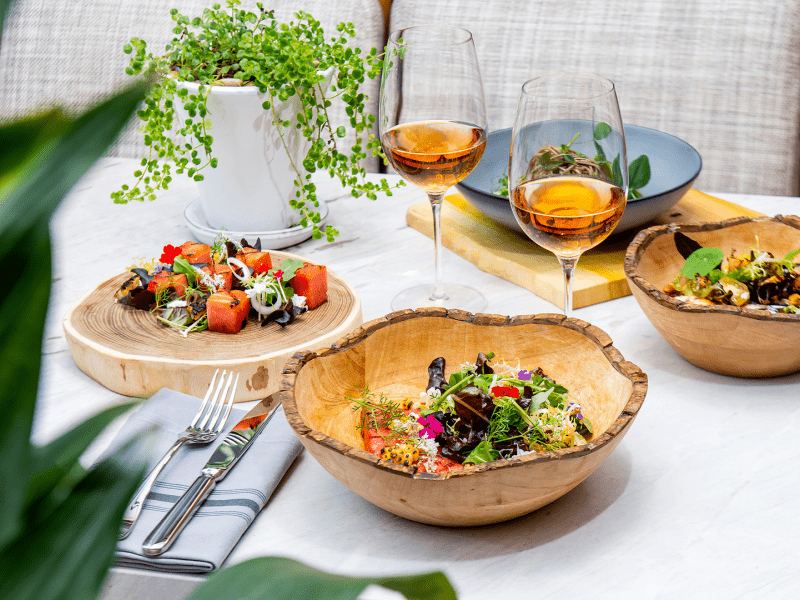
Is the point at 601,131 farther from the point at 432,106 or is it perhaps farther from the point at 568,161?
the point at 432,106

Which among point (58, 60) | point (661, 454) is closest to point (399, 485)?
point (661, 454)

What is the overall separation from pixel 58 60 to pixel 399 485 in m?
2.22

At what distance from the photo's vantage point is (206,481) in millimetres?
725

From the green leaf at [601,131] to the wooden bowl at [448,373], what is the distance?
200 mm

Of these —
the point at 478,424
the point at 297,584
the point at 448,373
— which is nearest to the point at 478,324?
the point at 448,373

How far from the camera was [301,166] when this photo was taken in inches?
51.6

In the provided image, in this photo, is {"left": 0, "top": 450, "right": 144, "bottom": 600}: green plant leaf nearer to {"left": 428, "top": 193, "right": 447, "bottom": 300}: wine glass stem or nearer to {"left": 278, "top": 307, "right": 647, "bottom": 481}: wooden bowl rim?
{"left": 278, "top": 307, "right": 647, "bottom": 481}: wooden bowl rim

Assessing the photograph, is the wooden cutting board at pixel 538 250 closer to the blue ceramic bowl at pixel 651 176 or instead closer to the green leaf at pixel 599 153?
the blue ceramic bowl at pixel 651 176

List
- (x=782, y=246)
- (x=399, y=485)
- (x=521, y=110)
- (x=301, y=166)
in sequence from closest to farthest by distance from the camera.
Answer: (x=399, y=485), (x=521, y=110), (x=782, y=246), (x=301, y=166)

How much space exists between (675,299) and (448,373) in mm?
268

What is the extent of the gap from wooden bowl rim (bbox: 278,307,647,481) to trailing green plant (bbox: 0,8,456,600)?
1.45 feet

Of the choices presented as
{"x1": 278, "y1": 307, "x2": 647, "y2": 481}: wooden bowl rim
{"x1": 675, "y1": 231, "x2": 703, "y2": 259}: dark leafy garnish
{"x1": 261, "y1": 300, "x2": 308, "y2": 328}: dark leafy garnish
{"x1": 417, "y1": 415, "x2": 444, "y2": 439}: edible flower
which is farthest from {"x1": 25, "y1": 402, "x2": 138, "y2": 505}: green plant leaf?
{"x1": 675, "y1": 231, "x2": 703, "y2": 259}: dark leafy garnish

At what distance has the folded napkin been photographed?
65 cm

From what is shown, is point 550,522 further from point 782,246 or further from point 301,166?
point 301,166
